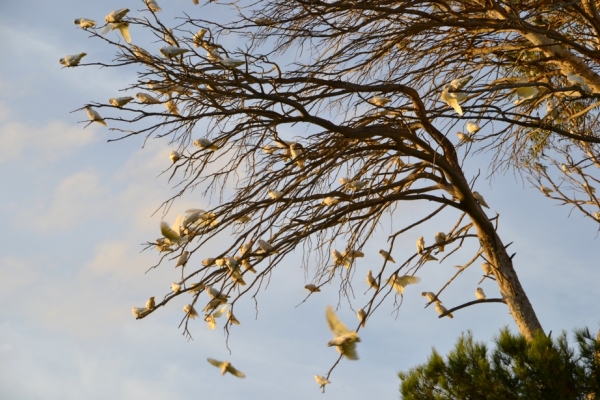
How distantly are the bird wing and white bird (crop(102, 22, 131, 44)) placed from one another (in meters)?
1.42

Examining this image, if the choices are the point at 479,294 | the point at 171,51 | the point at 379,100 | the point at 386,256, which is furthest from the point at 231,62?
the point at 479,294

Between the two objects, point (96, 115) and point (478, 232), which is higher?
point (96, 115)

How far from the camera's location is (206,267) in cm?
279

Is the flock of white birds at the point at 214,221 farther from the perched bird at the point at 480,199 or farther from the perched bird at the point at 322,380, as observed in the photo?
the perched bird at the point at 480,199

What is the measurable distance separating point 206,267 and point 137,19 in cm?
110

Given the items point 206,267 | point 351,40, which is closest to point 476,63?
point 351,40

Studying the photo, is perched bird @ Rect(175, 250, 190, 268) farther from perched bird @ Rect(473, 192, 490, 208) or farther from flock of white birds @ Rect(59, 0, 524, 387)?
perched bird @ Rect(473, 192, 490, 208)

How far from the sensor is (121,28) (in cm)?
270

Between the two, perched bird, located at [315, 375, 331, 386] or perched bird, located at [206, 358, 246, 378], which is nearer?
perched bird, located at [206, 358, 246, 378]

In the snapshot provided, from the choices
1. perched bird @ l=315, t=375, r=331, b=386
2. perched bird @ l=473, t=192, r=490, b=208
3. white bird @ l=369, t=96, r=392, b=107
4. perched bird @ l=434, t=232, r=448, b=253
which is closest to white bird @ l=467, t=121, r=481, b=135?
white bird @ l=369, t=96, r=392, b=107

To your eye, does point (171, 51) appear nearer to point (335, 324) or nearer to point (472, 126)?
point (335, 324)

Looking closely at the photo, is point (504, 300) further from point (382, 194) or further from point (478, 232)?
point (382, 194)

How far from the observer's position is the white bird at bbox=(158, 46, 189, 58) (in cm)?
254

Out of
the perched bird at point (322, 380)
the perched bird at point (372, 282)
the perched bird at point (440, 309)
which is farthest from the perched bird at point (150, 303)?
the perched bird at point (440, 309)
